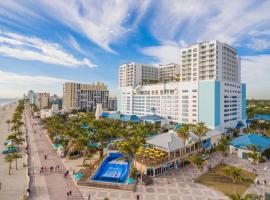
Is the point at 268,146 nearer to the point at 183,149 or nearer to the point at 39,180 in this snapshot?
the point at 183,149

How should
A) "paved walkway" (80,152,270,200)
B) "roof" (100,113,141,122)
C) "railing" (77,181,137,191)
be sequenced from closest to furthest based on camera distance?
"paved walkway" (80,152,270,200) → "railing" (77,181,137,191) → "roof" (100,113,141,122)

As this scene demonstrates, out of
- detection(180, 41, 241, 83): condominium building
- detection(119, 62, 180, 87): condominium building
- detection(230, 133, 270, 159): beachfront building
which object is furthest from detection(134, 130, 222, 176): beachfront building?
detection(119, 62, 180, 87): condominium building

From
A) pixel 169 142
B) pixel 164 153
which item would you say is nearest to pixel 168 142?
pixel 169 142

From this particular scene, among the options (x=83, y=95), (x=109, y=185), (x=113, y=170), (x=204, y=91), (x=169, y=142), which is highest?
(x=83, y=95)

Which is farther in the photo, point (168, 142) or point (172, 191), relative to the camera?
point (168, 142)

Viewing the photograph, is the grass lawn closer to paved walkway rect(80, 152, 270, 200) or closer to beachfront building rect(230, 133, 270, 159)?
paved walkway rect(80, 152, 270, 200)

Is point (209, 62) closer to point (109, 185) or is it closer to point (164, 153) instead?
point (164, 153)

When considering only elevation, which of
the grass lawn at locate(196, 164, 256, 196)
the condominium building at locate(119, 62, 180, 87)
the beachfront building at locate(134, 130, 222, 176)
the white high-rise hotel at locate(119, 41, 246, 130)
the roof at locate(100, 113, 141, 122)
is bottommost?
the grass lawn at locate(196, 164, 256, 196)
